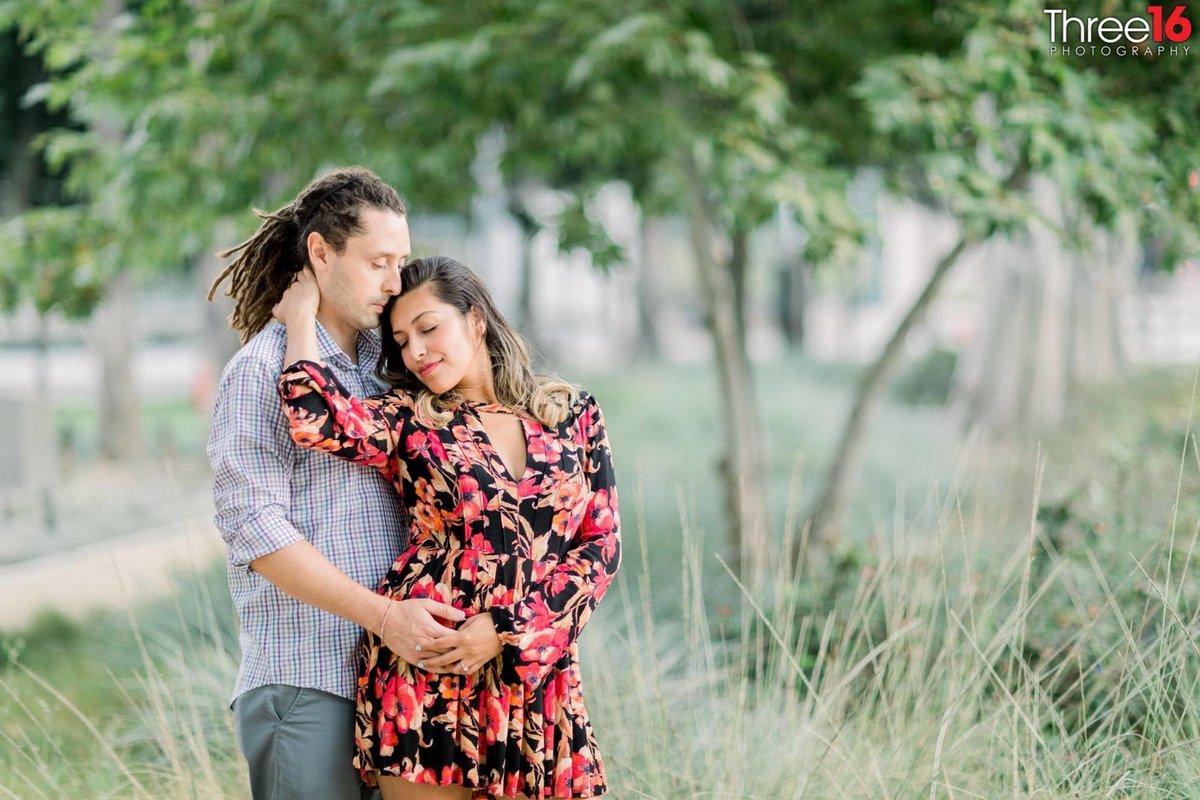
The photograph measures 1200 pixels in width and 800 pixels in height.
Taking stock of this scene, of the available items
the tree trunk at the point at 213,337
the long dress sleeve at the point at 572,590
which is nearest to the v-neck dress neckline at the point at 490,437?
the long dress sleeve at the point at 572,590

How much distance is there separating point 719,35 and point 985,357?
7.11 metres

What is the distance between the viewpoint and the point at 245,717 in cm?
230

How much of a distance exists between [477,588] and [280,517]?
38 cm

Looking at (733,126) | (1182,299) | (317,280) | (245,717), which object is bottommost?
(1182,299)

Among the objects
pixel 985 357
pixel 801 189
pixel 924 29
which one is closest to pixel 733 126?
pixel 801 189

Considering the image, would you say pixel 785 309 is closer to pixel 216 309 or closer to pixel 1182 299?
pixel 1182 299

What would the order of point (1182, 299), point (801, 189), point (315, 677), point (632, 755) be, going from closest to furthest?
point (315, 677) < point (632, 755) < point (801, 189) < point (1182, 299)

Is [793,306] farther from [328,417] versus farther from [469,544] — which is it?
[328,417]

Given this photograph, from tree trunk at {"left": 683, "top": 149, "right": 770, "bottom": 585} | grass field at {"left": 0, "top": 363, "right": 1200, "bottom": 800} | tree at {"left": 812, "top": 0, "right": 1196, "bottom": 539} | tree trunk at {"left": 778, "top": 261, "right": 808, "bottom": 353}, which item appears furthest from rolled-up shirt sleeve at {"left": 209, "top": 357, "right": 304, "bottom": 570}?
tree trunk at {"left": 778, "top": 261, "right": 808, "bottom": 353}

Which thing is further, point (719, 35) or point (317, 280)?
point (719, 35)

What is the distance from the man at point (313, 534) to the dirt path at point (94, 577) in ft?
13.2

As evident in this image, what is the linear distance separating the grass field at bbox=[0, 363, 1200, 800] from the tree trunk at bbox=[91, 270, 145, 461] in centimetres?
515

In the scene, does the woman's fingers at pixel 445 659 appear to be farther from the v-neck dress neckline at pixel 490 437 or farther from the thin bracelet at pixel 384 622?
the v-neck dress neckline at pixel 490 437

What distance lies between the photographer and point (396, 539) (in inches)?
94.3
